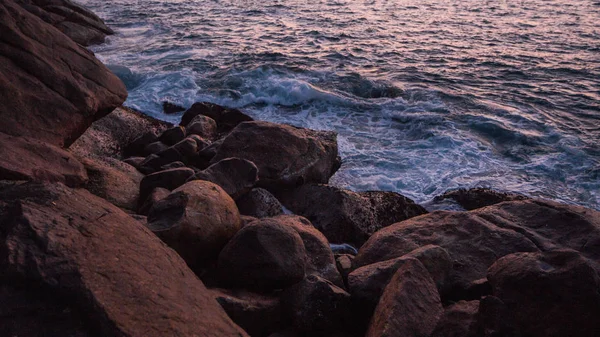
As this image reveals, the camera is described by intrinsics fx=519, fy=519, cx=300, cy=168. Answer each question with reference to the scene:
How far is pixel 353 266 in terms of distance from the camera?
452 cm

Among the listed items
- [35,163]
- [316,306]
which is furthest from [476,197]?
[35,163]

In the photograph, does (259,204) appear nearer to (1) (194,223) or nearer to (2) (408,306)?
(1) (194,223)

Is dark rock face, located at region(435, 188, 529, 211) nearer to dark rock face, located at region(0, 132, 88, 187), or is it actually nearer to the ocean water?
the ocean water

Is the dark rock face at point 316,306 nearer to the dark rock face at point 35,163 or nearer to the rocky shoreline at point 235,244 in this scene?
the rocky shoreline at point 235,244

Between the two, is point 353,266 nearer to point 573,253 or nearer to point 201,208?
point 201,208

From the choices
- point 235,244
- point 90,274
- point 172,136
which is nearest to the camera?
point 90,274

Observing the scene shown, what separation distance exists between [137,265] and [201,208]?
55.4 inches

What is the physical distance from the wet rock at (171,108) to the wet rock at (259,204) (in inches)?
225

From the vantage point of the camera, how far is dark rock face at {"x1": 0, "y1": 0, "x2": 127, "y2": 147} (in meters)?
4.90

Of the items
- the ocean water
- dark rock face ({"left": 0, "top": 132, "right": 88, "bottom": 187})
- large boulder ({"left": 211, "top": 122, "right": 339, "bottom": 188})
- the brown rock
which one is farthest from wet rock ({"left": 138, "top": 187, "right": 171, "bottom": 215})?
the ocean water

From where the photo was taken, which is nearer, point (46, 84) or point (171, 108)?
point (46, 84)

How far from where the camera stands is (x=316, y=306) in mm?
3434

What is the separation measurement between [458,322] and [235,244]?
5.23 feet

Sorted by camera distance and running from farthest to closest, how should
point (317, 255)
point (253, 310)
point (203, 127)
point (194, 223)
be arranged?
1. point (203, 127)
2. point (317, 255)
3. point (194, 223)
4. point (253, 310)
